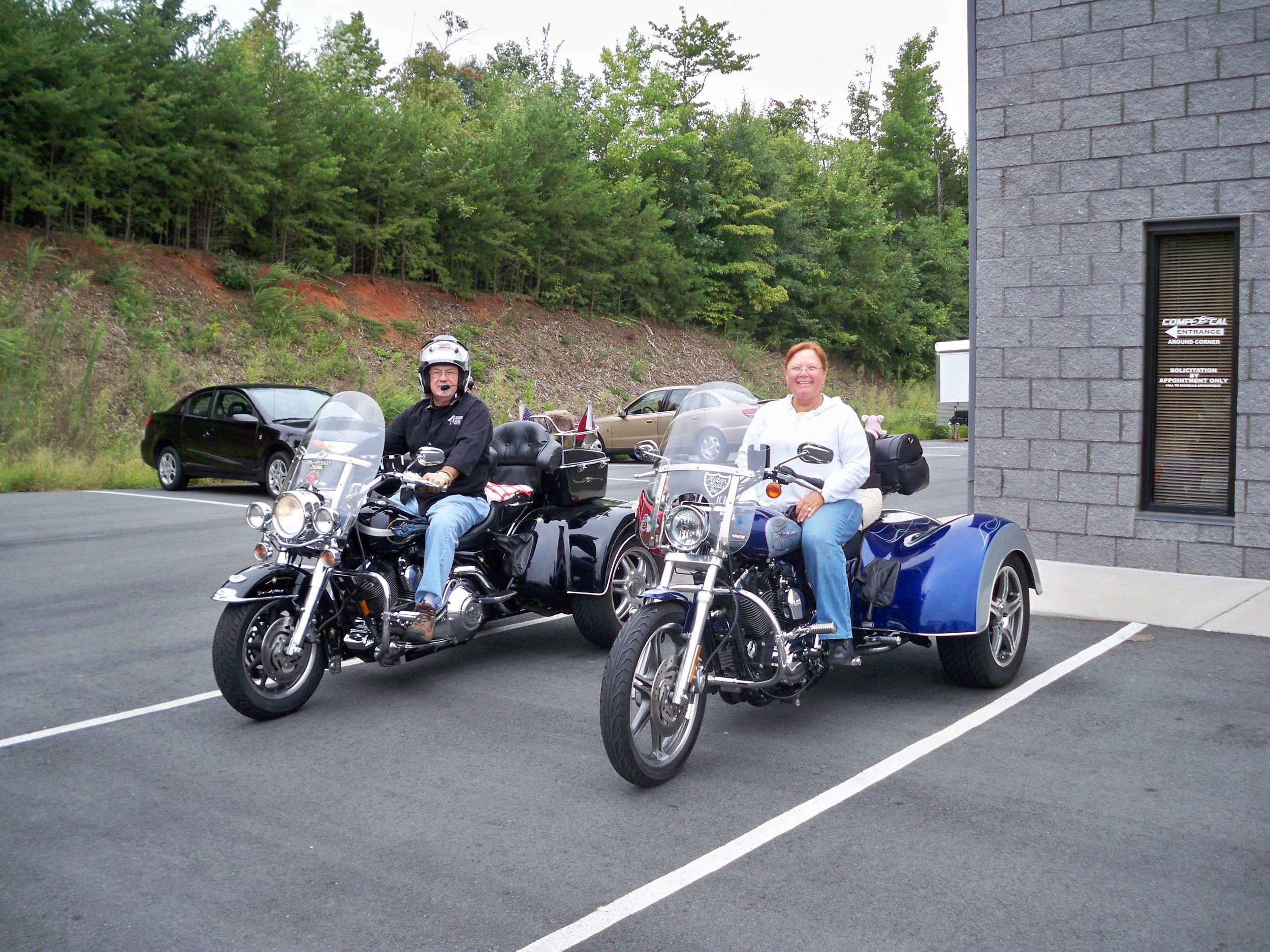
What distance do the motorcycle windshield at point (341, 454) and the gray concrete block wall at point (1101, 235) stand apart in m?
5.96

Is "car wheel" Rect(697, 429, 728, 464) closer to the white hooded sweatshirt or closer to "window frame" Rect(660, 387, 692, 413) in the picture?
the white hooded sweatshirt

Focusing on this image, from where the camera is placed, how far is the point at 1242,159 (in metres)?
8.75

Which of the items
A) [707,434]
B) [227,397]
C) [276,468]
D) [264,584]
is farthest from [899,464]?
[227,397]

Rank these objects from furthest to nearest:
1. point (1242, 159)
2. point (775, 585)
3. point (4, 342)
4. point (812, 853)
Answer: point (4, 342) < point (1242, 159) < point (775, 585) < point (812, 853)

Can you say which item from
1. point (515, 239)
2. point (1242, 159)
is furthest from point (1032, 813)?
point (515, 239)

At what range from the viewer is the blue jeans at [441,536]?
5.82 meters

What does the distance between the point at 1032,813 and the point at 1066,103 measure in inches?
285

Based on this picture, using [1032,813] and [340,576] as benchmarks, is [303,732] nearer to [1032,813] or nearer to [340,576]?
[340,576]

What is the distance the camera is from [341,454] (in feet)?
18.9

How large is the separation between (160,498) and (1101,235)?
41.5 ft

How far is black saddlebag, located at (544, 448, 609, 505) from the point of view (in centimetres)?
711

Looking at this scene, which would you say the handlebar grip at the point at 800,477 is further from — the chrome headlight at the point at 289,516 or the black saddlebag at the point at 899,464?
→ the chrome headlight at the point at 289,516

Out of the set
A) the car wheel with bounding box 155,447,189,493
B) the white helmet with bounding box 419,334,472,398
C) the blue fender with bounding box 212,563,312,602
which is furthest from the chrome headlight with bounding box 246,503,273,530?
the car wheel with bounding box 155,447,189,493

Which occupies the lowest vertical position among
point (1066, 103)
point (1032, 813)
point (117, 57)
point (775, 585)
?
point (1032, 813)
